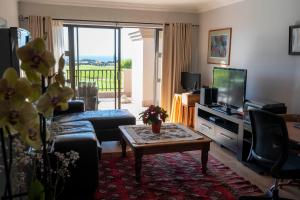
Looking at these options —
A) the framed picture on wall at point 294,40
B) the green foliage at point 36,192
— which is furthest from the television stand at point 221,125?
the green foliage at point 36,192

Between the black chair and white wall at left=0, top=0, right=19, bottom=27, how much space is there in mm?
3260

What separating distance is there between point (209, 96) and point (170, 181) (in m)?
2.09

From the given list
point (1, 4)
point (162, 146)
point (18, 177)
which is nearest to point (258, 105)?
point (162, 146)

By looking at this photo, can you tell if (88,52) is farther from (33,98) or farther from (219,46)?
(33,98)

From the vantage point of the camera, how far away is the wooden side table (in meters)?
5.21

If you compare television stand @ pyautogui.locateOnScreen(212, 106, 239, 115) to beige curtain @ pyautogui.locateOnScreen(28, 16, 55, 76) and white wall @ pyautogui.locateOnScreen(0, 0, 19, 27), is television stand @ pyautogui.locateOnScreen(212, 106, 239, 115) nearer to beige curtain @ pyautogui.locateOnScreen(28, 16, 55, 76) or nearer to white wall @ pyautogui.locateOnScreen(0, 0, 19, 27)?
beige curtain @ pyautogui.locateOnScreen(28, 16, 55, 76)

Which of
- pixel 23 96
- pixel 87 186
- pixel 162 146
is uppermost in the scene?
pixel 23 96

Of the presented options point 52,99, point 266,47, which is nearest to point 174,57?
point 266,47

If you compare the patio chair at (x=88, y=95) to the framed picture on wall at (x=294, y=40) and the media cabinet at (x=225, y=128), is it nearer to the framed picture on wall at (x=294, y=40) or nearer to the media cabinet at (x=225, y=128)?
the media cabinet at (x=225, y=128)

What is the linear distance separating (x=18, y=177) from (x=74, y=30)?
15.6 ft

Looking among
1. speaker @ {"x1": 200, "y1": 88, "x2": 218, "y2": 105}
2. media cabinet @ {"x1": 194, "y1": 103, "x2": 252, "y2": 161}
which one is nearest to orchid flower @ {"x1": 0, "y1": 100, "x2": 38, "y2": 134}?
media cabinet @ {"x1": 194, "y1": 103, "x2": 252, "y2": 161}

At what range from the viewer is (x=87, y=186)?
2742 millimetres

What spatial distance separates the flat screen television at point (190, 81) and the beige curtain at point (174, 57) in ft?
0.41

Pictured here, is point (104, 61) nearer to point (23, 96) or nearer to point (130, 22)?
point (130, 22)
